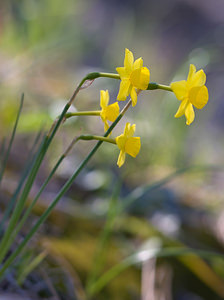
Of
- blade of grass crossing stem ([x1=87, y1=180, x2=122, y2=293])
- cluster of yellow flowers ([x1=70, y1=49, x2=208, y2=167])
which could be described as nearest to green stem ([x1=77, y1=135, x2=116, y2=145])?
cluster of yellow flowers ([x1=70, y1=49, x2=208, y2=167])

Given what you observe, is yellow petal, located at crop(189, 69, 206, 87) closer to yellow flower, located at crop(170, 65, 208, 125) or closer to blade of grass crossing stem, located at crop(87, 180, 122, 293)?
yellow flower, located at crop(170, 65, 208, 125)

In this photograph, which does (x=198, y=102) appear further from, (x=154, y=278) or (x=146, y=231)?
(x=146, y=231)

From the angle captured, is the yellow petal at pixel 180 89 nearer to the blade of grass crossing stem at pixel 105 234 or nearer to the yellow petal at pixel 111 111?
the yellow petal at pixel 111 111

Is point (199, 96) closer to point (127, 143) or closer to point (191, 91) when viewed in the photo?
point (191, 91)

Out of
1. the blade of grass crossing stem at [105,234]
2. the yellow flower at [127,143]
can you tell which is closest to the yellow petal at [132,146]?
the yellow flower at [127,143]

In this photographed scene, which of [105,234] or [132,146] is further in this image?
[105,234]

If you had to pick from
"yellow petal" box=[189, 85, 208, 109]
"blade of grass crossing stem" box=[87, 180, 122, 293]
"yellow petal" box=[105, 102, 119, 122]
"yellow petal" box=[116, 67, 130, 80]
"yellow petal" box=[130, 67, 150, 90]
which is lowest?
"blade of grass crossing stem" box=[87, 180, 122, 293]

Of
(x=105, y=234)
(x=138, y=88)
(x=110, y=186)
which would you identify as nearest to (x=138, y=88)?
(x=138, y=88)

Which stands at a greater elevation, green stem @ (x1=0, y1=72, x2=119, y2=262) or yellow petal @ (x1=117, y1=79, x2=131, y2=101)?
yellow petal @ (x1=117, y1=79, x2=131, y2=101)
